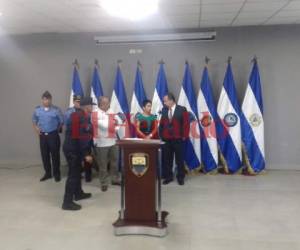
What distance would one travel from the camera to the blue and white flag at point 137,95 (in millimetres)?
5746

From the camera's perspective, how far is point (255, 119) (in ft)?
17.9

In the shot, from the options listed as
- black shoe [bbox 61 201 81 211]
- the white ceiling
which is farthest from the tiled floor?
the white ceiling

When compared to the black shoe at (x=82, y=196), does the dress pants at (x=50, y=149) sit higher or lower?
higher

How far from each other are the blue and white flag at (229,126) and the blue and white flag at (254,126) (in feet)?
0.50

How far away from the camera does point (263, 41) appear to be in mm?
5570

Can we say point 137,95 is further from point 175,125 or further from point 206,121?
point 206,121

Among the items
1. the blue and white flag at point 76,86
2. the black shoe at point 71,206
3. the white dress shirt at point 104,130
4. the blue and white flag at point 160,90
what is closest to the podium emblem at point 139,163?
the black shoe at point 71,206

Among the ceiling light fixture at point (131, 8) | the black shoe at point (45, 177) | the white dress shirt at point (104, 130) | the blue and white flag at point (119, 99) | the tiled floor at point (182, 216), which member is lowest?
the tiled floor at point (182, 216)

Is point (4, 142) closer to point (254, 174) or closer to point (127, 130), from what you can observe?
point (127, 130)

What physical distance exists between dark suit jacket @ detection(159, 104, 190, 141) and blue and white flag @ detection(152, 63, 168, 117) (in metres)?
0.53

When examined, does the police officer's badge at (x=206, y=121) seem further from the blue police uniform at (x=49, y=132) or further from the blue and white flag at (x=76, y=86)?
the blue police uniform at (x=49, y=132)

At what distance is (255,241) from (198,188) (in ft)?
5.60

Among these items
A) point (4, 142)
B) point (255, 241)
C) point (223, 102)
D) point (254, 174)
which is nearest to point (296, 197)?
point (254, 174)

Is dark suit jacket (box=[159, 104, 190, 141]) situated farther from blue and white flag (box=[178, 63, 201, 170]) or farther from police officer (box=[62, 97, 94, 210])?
police officer (box=[62, 97, 94, 210])
